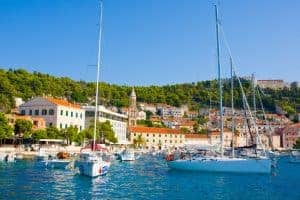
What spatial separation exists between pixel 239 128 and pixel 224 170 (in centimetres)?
14913

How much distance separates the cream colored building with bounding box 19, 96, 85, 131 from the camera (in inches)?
3649

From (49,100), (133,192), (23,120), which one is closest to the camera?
(133,192)

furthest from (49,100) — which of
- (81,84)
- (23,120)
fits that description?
(81,84)

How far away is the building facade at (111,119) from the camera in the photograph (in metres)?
109

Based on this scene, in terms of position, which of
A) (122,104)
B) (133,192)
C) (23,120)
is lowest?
(133,192)

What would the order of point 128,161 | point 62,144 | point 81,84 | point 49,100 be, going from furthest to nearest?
point 81,84, point 49,100, point 62,144, point 128,161

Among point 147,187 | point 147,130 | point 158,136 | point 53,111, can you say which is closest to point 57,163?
point 147,187

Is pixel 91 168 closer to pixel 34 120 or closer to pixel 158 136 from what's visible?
pixel 34 120

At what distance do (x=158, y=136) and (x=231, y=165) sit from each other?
368 feet

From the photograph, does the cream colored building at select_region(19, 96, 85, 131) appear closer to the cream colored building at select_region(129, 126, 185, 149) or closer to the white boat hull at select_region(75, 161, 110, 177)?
the cream colored building at select_region(129, 126, 185, 149)

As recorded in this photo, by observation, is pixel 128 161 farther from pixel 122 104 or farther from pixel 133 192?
pixel 122 104

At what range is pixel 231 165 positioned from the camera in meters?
45.4

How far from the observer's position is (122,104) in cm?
19312

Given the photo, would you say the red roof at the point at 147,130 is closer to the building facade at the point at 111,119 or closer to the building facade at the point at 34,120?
the building facade at the point at 111,119
